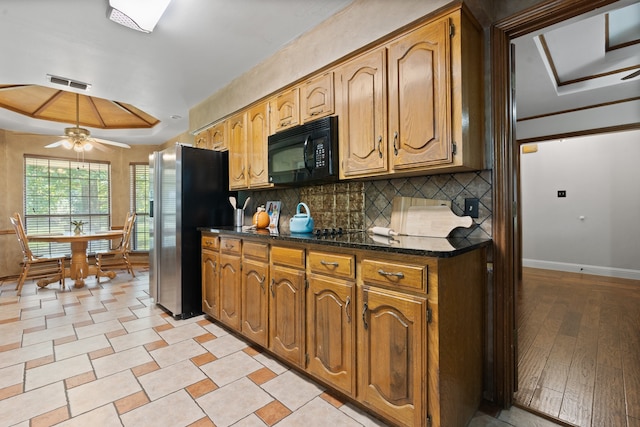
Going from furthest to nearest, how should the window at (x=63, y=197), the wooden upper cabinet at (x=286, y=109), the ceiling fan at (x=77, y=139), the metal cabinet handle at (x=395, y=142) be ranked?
1. the window at (x=63, y=197)
2. the ceiling fan at (x=77, y=139)
3. the wooden upper cabinet at (x=286, y=109)
4. the metal cabinet handle at (x=395, y=142)

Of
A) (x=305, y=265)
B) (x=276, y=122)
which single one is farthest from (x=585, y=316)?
(x=276, y=122)

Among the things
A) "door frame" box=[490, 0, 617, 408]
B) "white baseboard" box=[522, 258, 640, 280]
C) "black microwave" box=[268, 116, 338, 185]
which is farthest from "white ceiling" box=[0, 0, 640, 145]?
"white baseboard" box=[522, 258, 640, 280]

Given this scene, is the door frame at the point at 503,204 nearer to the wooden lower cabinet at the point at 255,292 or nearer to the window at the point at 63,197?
the wooden lower cabinet at the point at 255,292

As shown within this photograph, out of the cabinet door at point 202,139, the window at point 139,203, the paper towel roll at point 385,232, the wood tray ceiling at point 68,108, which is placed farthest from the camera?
the window at point 139,203

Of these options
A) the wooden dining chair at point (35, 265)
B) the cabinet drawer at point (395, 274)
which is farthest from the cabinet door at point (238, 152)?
the wooden dining chair at point (35, 265)

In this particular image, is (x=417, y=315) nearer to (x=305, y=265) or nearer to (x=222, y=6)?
(x=305, y=265)

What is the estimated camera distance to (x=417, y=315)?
4.38 feet

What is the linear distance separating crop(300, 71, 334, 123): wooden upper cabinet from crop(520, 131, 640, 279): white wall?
5.09 m

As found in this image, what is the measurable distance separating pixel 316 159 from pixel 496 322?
154 cm

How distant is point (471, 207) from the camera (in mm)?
1783

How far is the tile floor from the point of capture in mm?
1589

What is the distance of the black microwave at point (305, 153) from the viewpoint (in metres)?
2.13

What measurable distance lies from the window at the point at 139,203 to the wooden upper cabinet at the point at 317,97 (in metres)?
5.26

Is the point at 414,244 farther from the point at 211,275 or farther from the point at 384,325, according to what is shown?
the point at 211,275
